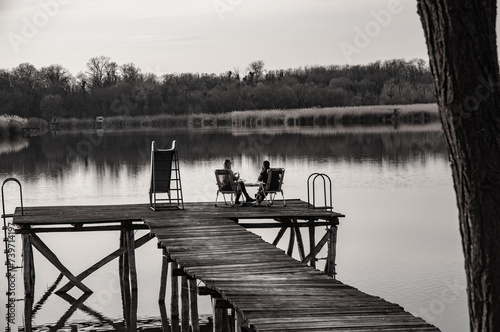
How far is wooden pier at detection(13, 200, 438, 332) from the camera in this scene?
759cm

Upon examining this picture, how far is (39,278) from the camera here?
16.2 metres

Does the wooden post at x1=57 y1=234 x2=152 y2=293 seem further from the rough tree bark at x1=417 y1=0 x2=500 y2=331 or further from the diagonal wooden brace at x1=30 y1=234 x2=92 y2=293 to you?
the rough tree bark at x1=417 y1=0 x2=500 y2=331

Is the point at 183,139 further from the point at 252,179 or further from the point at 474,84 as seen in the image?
the point at 474,84

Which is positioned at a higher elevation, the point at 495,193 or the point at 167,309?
the point at 495,193

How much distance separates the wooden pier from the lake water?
753 millimetres

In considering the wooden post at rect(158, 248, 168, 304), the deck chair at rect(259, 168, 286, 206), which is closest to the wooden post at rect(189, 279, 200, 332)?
the wooden post at rect(158, 248, 168, 304)

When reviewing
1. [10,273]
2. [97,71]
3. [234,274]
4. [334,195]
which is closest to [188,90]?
[97,71]

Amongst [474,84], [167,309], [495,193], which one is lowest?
[167,309]

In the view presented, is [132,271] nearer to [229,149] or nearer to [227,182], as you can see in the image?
[227,182]

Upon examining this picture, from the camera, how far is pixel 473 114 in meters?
Result: 4.89

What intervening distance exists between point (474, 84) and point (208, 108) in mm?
94350

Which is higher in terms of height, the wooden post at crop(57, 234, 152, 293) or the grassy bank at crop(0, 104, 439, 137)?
the grassy bank at crop(0, 104, 439, 137)

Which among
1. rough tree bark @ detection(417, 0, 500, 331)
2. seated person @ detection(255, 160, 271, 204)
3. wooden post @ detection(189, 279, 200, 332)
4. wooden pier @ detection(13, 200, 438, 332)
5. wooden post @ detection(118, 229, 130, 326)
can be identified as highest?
rough tree bark @ detection(417, 0, 500, 331)

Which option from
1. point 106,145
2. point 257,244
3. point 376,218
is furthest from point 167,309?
point 106,145
